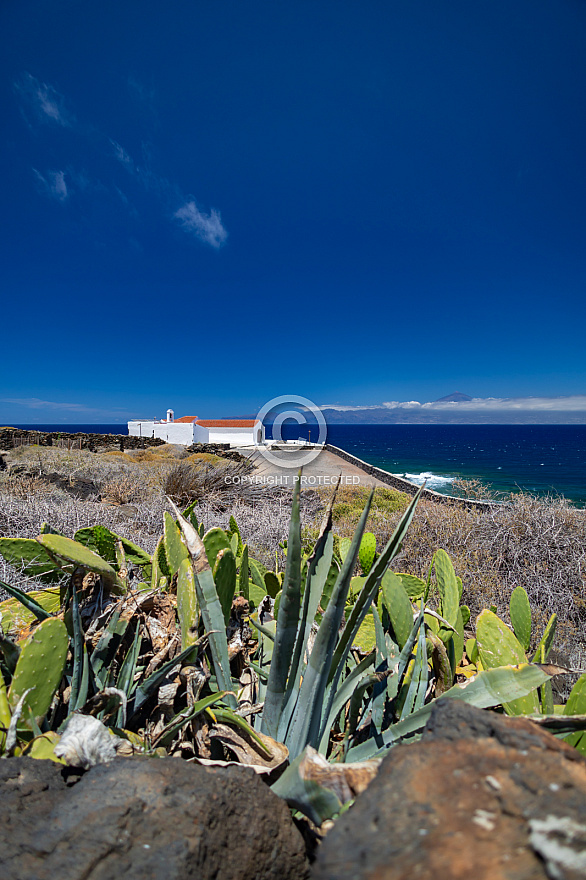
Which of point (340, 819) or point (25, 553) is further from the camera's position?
point (25, 553)

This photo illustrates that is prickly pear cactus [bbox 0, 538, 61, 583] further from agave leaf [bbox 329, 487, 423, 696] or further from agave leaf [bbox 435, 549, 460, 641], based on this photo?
agave leaf [bbox 435, 549, 460, 641]

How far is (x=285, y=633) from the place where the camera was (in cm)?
91

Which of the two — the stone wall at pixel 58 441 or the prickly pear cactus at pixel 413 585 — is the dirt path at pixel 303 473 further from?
the stone wall at pixel 58 441

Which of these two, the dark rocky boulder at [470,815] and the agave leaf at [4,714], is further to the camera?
the agave leaf at [4,714]

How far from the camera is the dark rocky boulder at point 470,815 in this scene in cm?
41

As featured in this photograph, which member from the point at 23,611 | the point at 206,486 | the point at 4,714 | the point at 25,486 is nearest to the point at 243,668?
the point at 4,714

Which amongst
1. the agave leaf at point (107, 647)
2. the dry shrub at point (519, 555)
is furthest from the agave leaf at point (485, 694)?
the dry shrub at point (519, 555)

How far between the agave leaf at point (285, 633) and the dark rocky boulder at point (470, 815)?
344 millimetres

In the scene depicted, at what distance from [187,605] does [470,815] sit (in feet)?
3.00

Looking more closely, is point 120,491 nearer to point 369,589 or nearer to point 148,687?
point 148,687

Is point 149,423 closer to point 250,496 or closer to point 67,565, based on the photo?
point 250,496

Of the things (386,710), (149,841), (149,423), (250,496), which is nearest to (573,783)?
(149,841)

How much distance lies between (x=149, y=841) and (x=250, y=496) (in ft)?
25.9

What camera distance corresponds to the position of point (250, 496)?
27.6 ft
